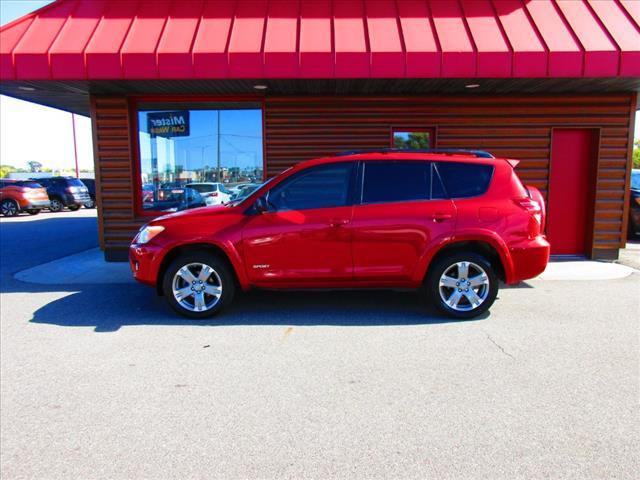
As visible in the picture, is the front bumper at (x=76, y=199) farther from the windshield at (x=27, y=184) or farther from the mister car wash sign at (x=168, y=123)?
the mister car wash sign at (x=168, y=123)

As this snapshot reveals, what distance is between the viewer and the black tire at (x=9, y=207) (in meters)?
19.2

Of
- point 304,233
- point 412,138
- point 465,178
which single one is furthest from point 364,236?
point 412,138

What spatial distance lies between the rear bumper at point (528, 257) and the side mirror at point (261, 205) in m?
2.80

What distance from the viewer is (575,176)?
855 cm

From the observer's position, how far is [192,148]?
9.24m

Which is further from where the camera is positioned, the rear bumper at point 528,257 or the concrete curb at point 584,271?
the concrete curb at point 584,271

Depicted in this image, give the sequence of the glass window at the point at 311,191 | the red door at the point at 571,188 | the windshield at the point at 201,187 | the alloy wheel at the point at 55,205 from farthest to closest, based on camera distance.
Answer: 1. the alloy wheel at the point at 55,205
2. the windshield at the point at 201,187
3. the red door at the point at 571,188
4. the glass window at the point at 311,191

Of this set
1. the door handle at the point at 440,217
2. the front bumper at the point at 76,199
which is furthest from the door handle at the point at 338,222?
the front bumper at the point at 76,199

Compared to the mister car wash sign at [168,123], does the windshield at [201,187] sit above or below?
below

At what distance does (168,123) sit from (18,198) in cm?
1407

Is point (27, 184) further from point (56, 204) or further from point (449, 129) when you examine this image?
point (449, 129)

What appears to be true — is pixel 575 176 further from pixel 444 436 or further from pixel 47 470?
pixel 47 470

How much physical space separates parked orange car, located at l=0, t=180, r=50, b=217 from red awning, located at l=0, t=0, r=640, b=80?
14545 millimetres

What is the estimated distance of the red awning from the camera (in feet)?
21.5
